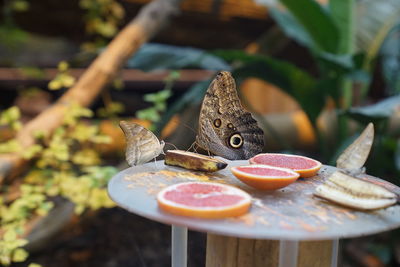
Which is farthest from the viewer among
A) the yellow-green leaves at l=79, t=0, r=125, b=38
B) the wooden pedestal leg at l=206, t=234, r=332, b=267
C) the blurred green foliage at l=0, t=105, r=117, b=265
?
the yellow-green leaves at l=79, t=0, r=125, b=38

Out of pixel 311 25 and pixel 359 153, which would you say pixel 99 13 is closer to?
pixel 311 25

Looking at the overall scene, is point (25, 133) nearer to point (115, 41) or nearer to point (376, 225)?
point (115, 41)

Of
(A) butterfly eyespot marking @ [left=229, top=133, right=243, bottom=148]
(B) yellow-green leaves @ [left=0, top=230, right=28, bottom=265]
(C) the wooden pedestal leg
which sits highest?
(A) butterfly eyespot marking @ [left=229, top=133, right=243, bottom=148]

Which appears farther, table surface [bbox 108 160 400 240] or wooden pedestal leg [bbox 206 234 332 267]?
wooden pedestal leg [bbox 206 234 332 267]

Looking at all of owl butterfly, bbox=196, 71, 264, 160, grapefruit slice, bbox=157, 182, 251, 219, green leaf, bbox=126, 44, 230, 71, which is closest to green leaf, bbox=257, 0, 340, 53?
green leaf, bbox=126, 44, 230, 71

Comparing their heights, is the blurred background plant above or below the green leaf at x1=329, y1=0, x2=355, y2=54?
below

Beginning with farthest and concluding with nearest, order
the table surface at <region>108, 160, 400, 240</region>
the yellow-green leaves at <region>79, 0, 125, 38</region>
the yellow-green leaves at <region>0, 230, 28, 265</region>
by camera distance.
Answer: the yellow-green leaves at <region>79, 0, 125, 38</region> → the yellow-green leaves at <region>0, 230, 28, 265</region> → the table surface at <region>108, 160, 400, 240</region>

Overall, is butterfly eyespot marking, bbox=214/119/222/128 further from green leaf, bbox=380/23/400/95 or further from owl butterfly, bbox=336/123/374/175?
green leaf, bbox=380/23/400/95

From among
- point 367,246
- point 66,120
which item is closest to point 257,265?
point 66,120
